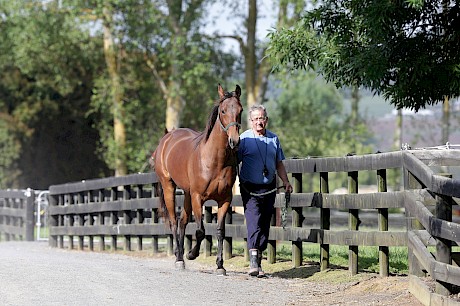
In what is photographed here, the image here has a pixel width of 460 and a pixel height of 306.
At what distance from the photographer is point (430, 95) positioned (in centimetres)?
1515

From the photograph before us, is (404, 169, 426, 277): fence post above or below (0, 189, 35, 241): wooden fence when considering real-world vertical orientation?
above

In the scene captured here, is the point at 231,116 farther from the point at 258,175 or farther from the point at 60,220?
the point at 60,220

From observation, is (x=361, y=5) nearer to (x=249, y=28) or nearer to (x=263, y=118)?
(x=263, y=118)

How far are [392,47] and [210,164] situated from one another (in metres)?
3.11

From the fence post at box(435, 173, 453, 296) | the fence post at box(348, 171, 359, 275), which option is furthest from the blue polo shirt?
the fence post at box(435, 173, 453, 296)

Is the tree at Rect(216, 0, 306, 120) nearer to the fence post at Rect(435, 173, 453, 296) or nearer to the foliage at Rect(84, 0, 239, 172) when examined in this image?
the foliage at Rect(84, 0, 239, 172)

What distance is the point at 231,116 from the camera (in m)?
12.7

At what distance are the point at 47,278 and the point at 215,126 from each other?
2.76 m

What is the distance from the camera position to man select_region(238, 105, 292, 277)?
13070 millimetres

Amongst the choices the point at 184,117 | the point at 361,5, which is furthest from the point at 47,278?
the point at 184,117

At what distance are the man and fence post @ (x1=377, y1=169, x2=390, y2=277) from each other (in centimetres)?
138

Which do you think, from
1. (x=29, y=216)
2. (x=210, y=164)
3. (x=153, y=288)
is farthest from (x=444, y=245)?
(x=29, y=216)

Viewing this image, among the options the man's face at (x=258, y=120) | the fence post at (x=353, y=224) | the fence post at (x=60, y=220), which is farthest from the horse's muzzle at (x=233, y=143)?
the fence post at (x=60, y=220)

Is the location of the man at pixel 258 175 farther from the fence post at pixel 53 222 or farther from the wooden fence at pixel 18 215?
the wooden fence at pixel 18 215
